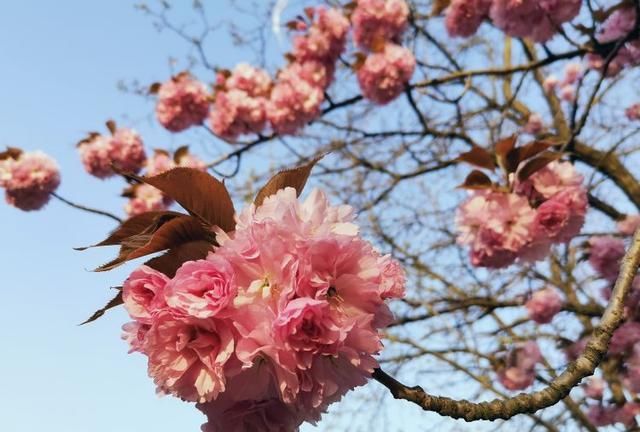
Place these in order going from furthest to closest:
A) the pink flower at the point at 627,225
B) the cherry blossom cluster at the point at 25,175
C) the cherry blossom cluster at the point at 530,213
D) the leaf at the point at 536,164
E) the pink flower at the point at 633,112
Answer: the pink flower at the point at 633,112, the cherry blossom cluster at the point at 25,175, the pink flower at the point at 627,225, the cherry blossom cluster at the point at 530,213, the leaf at the point at 536,164

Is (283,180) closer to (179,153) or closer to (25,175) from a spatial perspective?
(179,153)

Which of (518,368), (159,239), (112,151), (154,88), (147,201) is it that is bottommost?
(159,239)

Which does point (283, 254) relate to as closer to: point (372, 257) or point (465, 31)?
point (372, 257)

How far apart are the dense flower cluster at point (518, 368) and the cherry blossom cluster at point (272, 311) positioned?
3.34 meters

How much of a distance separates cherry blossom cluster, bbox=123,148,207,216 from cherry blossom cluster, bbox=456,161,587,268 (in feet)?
6.63

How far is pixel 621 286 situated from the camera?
1.17m

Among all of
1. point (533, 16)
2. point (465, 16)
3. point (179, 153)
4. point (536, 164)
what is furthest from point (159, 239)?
point (465, 16)

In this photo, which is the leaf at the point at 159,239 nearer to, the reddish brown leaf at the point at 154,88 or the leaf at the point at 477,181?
the leaf at the point at 477,181

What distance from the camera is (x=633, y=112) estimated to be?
4.86 metres

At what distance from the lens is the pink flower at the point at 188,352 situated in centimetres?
81

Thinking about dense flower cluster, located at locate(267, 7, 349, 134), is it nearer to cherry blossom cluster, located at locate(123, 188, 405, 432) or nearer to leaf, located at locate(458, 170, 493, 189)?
leaf, located at locate(458, 170, 493, 189)

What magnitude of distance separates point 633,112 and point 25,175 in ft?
14.6

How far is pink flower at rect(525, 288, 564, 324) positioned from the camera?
147 inches

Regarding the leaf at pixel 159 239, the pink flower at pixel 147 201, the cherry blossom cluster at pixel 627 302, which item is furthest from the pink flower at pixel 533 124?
the leaf at pixel 159 239
